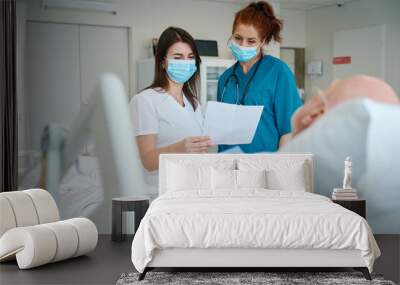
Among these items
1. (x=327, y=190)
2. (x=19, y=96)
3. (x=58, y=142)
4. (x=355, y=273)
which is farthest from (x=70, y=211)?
(x=355, y=273)

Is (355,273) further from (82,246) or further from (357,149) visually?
(82,246)

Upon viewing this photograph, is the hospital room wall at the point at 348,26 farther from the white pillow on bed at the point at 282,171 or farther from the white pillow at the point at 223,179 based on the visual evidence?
the white pillow at the point at 223,179

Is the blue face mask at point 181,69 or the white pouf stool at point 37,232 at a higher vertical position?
the blue face mask at point 181,69

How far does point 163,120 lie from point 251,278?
7.47ft

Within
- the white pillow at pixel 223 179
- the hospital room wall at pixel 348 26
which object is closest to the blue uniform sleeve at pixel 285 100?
the hospital room wall at pixel 348 26

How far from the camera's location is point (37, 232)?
16.9ft

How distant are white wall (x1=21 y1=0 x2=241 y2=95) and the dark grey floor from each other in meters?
1.80

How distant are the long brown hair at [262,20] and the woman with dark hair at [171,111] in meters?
0.59

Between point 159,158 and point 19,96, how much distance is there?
159 centimetres

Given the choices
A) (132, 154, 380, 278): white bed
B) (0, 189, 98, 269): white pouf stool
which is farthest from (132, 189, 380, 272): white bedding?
(0, 189, 98, 269): white pouf stool

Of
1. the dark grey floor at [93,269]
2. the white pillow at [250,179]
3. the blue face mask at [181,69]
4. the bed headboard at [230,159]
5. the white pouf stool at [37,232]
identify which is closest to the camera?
the dark grey floor at [93,269]

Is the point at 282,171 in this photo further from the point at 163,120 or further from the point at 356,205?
the point at 163,120

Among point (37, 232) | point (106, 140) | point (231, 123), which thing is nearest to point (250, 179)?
point (231, 123)

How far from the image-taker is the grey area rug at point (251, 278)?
4.74 meters
